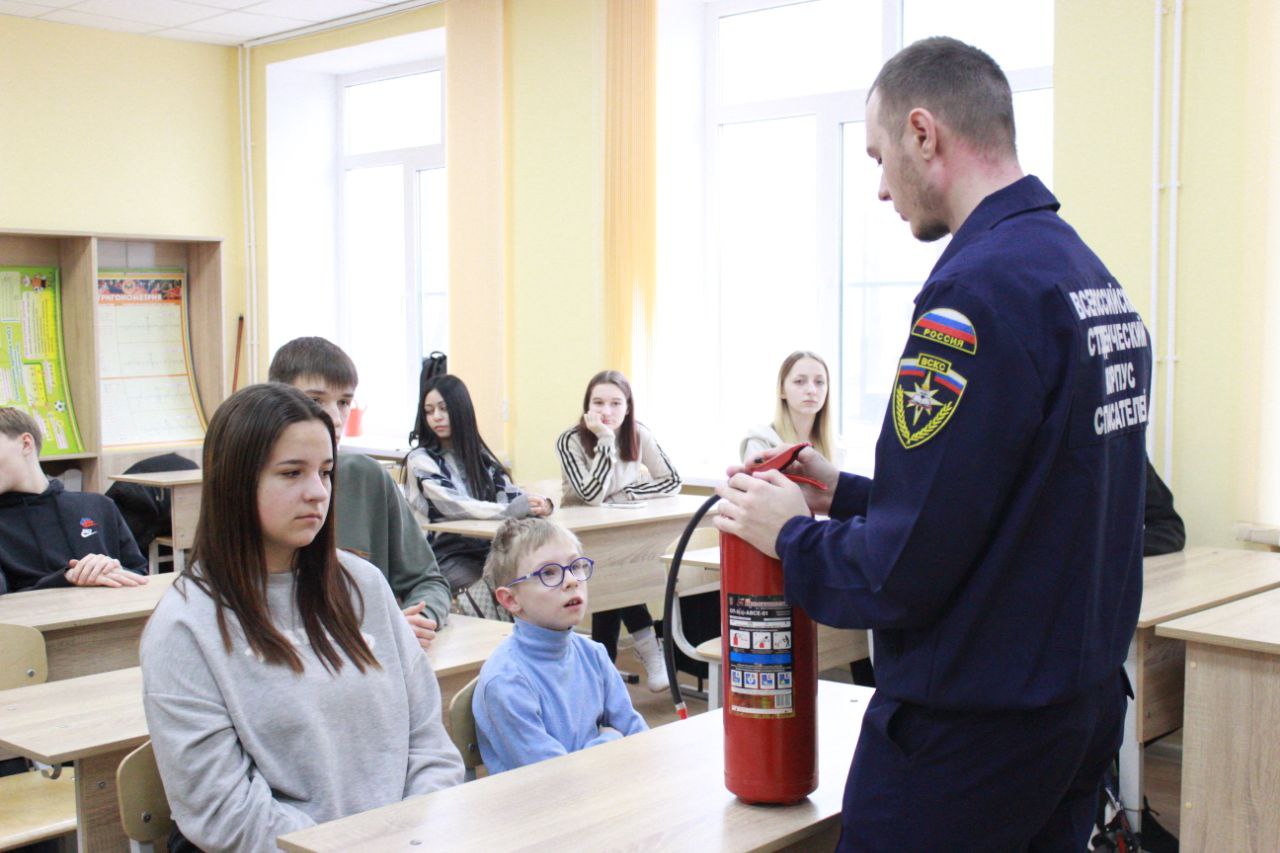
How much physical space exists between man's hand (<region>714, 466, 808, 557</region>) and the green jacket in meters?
1.46

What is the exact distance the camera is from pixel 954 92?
1.32 m

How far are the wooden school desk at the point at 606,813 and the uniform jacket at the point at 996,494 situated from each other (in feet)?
0.87

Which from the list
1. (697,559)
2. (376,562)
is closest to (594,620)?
(697,559)

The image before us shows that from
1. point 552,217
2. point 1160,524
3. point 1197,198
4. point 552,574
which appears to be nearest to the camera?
point 552,574

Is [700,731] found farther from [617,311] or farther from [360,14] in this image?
[360,14]

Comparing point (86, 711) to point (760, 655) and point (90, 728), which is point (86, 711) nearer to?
point (90, 728)

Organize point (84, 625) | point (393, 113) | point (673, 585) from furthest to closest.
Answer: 1. point (393, 113)
2. point (84, 625)
3. point (673, 585)

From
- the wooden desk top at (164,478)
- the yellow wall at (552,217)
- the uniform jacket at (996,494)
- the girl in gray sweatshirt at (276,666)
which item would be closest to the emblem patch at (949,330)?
the uniform jacket at (996,494)

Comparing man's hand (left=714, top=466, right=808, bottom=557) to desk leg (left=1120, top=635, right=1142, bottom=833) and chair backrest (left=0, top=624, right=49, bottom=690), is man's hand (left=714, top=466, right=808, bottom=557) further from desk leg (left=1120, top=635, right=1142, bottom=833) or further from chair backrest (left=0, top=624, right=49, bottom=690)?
desk leg (left=1120, top=635, right=1142, bottom=833)

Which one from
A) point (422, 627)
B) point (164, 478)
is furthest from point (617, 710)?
point (164, 478)

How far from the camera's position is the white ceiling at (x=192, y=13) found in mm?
6688

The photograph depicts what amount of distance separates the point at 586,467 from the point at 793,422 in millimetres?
812

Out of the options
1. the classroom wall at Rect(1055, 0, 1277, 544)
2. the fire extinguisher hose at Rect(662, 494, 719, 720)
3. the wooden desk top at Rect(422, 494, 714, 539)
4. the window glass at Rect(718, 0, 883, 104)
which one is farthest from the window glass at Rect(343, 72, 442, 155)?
the fire extinguisher hose at Rect(662, 494, 719, 720)

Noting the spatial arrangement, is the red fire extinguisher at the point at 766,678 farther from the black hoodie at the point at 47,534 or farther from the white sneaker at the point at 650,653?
the white sneaker at the point at 650,653
